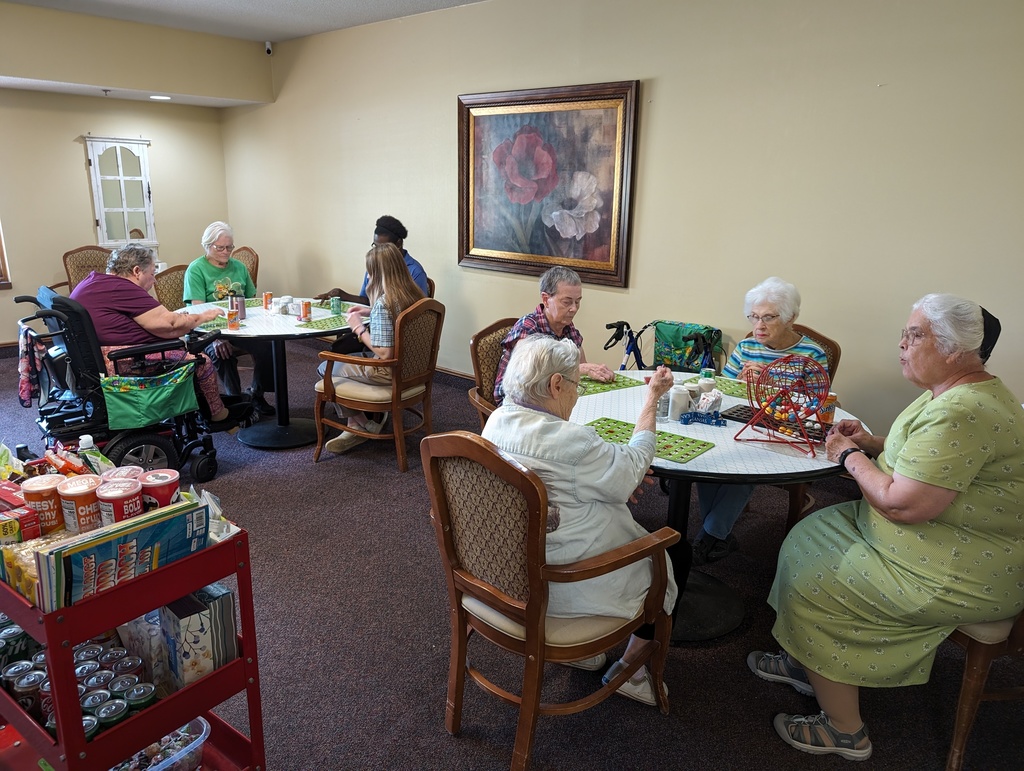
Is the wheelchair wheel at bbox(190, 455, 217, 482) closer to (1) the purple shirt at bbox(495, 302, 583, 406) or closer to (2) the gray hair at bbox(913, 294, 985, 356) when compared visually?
(1) the purple shirt at bbox(495, 302, 583, 406)

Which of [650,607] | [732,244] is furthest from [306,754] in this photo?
[732,244]

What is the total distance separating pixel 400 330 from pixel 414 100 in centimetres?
237

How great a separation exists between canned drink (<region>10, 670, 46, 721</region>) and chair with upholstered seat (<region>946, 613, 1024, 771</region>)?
2.08m

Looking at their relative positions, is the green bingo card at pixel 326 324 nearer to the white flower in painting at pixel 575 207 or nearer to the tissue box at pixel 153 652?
the white flower in painting at pixel 575 207

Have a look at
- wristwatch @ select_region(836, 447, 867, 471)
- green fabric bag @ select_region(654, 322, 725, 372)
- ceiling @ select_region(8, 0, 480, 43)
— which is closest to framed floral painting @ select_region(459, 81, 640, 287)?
green fabric bag @ select_region(654, 322, 725, 372)

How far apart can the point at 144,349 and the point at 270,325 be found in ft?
2.44

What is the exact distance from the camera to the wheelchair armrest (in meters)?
3.00

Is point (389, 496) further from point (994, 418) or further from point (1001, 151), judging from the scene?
point (1001, 151)

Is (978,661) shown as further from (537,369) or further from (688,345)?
(688,345)

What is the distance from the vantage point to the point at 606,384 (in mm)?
2664

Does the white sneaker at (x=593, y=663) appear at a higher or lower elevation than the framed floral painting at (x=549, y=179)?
lower

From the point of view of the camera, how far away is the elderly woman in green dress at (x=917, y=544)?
1.59 m

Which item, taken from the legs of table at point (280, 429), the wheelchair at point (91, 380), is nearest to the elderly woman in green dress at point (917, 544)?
the wheelchair at point (91, 380)

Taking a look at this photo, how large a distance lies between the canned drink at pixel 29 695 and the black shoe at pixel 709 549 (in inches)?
86.8
